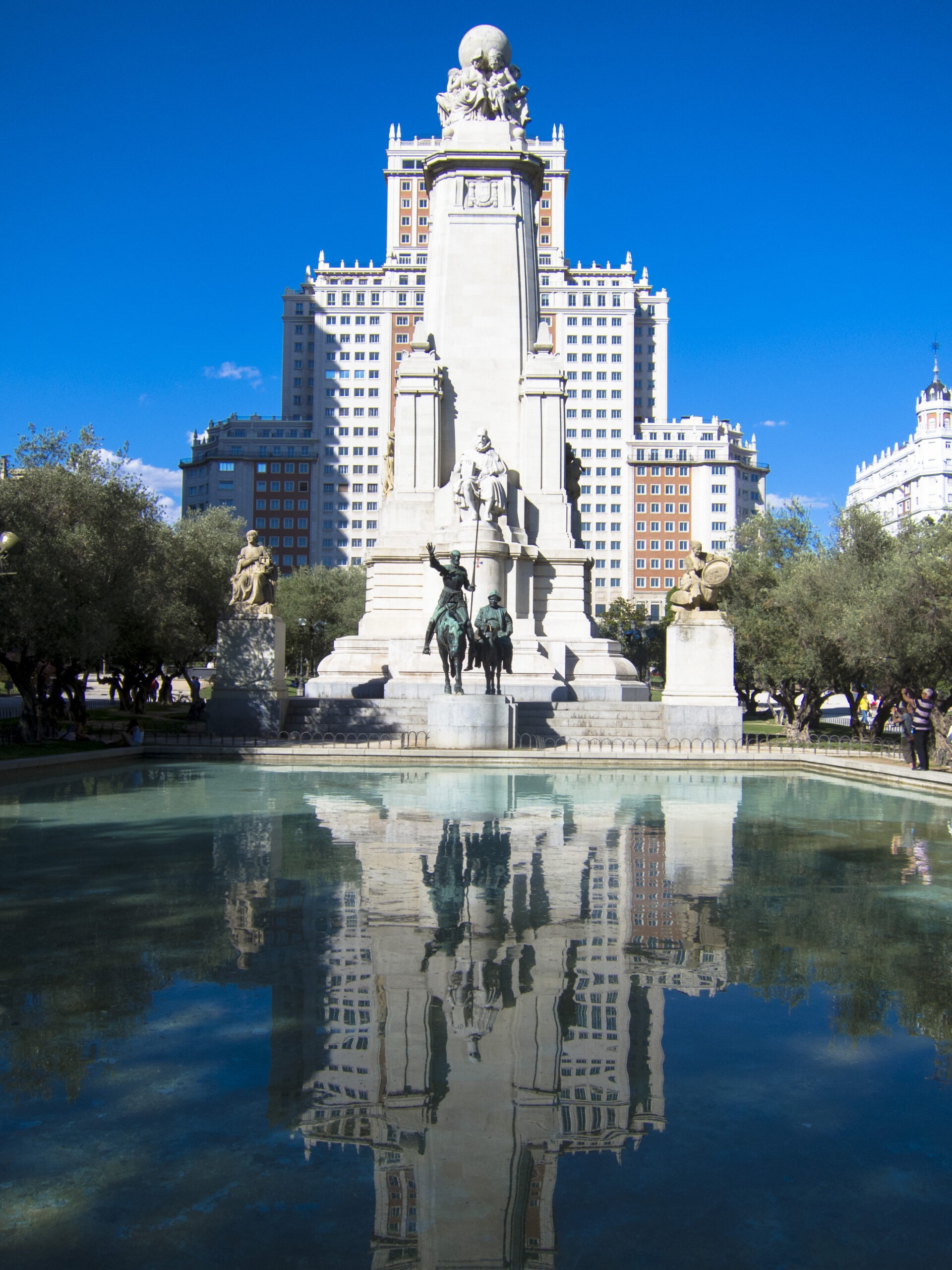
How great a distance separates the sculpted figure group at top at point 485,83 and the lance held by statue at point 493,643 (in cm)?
1688

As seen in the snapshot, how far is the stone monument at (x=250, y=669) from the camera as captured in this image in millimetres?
22719

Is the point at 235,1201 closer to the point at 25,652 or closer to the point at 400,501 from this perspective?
the point at 25,652

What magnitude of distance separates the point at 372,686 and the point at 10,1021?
20.6 meters

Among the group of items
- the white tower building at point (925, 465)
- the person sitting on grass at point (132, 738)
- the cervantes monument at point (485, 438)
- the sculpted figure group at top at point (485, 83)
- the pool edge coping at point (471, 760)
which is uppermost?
the white tower building at point (925, 465)

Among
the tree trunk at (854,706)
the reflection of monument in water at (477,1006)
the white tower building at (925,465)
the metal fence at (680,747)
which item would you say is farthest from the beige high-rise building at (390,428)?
the reflection of monument in water at (477,1006)

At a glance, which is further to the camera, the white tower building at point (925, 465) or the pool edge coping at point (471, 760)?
the white tower building at point (925, 465)

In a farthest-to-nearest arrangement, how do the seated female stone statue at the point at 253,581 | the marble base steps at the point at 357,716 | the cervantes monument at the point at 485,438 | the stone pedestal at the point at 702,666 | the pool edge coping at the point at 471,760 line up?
1. the cervantes monument at the point at 485,438
2. the seated female stone statue at the point at 253,581
3. the stone pedestal at the point at 702,666
4. the marble base steps at the point at 357,716
5. the pool edge coping at the point at 471,760

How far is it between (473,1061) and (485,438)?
78.5 ft

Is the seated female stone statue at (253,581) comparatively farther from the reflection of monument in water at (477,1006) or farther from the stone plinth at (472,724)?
the reflection of monument in water at (477,1006)

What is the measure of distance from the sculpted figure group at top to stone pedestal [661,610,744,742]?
667 inches

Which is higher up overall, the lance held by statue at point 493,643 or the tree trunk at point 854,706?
the lance held by statue at point 493,643

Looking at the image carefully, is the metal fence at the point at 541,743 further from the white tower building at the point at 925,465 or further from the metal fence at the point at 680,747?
the white tower building at the point at 925,465

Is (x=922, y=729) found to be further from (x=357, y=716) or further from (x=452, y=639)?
(x=357, y=716)

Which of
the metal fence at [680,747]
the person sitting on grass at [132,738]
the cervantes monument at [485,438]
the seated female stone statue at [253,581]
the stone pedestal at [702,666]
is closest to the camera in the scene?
the metal fence at [680,747]
